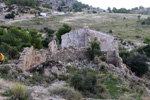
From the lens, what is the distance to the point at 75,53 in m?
14.0

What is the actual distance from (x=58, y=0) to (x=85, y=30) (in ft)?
357

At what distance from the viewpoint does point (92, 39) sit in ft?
64.8

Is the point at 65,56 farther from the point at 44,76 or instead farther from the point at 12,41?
the point at 12,41

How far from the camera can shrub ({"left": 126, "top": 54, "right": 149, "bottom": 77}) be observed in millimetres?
17203

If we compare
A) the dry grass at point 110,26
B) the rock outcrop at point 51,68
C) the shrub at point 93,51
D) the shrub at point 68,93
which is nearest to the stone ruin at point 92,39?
the shrub at point 93,51

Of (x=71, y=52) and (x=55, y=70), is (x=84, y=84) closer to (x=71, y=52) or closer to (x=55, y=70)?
(x=55, y=70)

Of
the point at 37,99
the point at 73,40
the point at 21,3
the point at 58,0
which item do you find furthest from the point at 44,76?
the point at 58,0

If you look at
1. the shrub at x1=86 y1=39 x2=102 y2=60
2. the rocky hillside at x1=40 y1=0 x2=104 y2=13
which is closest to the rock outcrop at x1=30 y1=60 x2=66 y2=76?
the shrub at x1=86 y1=39 x2=102 y2=60

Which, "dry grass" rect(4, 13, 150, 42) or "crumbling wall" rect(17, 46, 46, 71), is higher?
"crumbling wall" rect(17, 46, 46, 71)

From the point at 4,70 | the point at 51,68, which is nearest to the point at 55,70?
the point at 51,68

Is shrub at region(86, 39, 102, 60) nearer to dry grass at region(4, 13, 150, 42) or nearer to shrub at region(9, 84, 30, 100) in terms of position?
shrub at region(9, 84, 30, 100)

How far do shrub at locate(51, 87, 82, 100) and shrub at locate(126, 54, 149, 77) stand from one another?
36.5ft

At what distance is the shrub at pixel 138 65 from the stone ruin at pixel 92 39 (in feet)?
6.80

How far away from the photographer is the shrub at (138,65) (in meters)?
17.2
